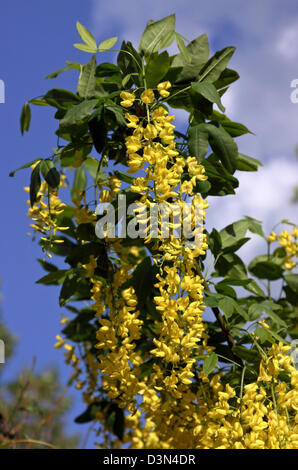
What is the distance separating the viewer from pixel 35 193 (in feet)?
4.68

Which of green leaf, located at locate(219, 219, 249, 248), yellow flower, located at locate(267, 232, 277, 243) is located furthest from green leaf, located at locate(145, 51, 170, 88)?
yellow flower, located at locate(267, 232, 277, 243)

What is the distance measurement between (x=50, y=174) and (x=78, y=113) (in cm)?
19

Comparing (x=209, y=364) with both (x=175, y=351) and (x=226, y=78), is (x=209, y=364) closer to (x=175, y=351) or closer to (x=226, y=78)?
(x=175, y=351)

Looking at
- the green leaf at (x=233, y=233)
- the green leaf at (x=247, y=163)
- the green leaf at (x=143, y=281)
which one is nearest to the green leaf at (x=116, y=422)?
the green leaf at (x=143, y=281)

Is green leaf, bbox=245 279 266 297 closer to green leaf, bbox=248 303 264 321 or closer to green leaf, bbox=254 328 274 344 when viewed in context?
green leaf, bbox=248 303 264 321

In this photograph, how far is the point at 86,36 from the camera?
1.50 m

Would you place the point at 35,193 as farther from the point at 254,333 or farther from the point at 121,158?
the point at 254,333

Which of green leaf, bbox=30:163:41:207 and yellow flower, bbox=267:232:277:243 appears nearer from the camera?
green leaf, bbox=30:163:41:207

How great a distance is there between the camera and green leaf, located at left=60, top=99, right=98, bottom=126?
133 centimetres

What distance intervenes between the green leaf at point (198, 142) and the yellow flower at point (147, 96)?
0.45ft

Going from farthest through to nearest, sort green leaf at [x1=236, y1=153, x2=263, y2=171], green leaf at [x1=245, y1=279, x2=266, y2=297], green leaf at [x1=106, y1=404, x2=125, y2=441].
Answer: green leaf at [x1=106, y1=404, x2=125, y2=441]
green leaf at [x1=245, y1=279, x2=266, y2=297]
green leaf at [x1=236, y1=153, x2=263, y2=171]

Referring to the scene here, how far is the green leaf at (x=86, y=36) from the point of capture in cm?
150

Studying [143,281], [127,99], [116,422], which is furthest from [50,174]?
[116,422]

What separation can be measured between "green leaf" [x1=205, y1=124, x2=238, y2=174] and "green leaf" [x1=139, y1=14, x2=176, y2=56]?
300 millimetres
